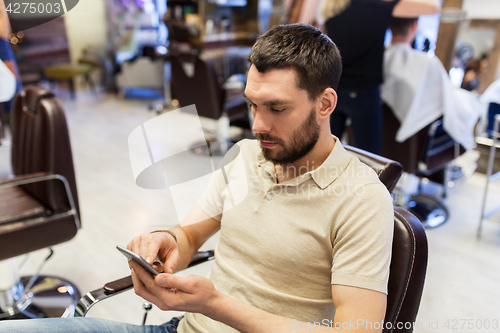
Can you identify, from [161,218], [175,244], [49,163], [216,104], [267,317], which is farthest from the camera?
[216,104]

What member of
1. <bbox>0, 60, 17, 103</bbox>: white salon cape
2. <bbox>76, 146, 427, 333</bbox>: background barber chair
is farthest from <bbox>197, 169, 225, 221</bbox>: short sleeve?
<bbox>0, 60, 17, 103</bbox>: white salon cape

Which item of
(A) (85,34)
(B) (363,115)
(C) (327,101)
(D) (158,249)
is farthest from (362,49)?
(A) (85,34)

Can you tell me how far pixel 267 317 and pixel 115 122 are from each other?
→ 462 cm

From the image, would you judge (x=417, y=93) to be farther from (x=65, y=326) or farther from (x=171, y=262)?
(x=65, y=326)

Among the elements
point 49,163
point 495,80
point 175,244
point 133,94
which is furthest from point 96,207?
point 133,94

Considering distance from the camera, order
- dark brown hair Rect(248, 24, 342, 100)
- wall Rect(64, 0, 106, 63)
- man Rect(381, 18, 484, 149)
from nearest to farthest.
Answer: dark brown hair Rect(248, 24, 342, 100) < man Rect(381, 18, 484, 149) < wall Rect(64, 0, 106, 63)

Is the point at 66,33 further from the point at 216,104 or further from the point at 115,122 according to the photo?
the point at 216,104

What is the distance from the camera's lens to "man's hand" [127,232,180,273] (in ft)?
3.04

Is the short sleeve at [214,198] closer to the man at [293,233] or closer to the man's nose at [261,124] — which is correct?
the man at [293,233]

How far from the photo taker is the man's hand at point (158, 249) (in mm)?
927

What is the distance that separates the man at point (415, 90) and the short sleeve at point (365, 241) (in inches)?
59.1

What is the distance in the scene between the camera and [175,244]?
41.4 inches

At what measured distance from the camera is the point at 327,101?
3.02ft

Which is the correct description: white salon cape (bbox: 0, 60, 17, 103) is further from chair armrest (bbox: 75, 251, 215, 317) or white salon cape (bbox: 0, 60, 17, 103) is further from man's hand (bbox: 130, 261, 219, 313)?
man's hand (bbox: 130, 261, 219, 313)
